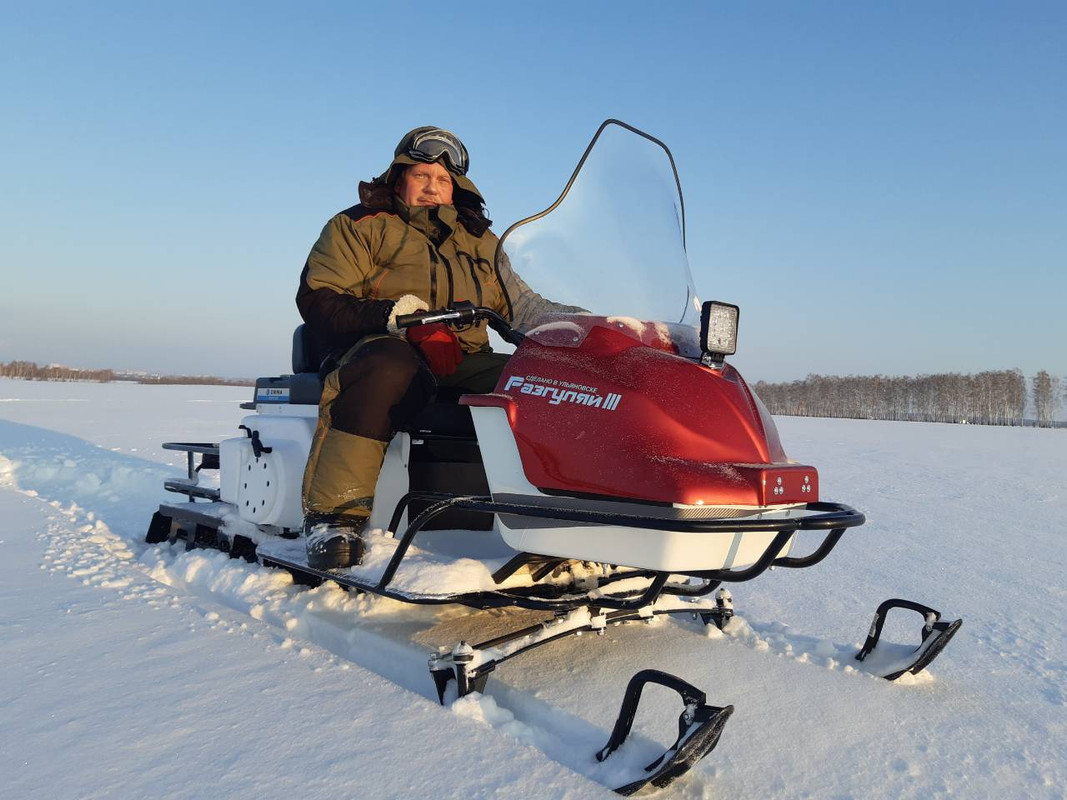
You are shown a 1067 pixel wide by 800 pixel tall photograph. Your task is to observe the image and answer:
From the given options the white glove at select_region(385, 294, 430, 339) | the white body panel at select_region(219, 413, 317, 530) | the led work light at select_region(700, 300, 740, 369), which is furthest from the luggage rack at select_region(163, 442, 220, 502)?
the led work light at select_region(700, 300, 740, 369)

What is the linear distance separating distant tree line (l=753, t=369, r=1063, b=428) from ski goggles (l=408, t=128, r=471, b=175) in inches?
2633

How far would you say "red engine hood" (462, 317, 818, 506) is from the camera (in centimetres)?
192

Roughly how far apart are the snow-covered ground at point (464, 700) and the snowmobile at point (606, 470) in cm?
16

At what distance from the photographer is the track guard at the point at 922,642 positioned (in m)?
2.28

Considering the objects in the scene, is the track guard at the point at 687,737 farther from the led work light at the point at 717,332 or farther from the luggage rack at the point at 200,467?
the luggage rack at the point at 200,467

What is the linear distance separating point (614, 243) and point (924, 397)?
258 ft

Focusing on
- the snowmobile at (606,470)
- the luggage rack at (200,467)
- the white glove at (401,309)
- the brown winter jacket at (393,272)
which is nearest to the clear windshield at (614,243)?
the snowmobile at (606,470)

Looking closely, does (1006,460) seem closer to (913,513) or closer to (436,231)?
(913,513)

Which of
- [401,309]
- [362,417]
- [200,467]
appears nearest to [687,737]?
[362,417]

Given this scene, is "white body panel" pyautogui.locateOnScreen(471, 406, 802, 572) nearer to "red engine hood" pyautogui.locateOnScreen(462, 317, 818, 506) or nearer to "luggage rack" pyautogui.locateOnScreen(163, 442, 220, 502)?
"red engine hood" pyautogui.locateOnScreen(462, 317, 818, 506)

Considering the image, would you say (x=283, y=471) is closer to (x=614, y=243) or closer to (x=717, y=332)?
(x=614, y=243)

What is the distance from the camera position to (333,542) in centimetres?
256

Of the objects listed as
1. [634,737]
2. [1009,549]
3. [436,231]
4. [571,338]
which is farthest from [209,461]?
[1009,549]

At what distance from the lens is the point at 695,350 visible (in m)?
2.33
